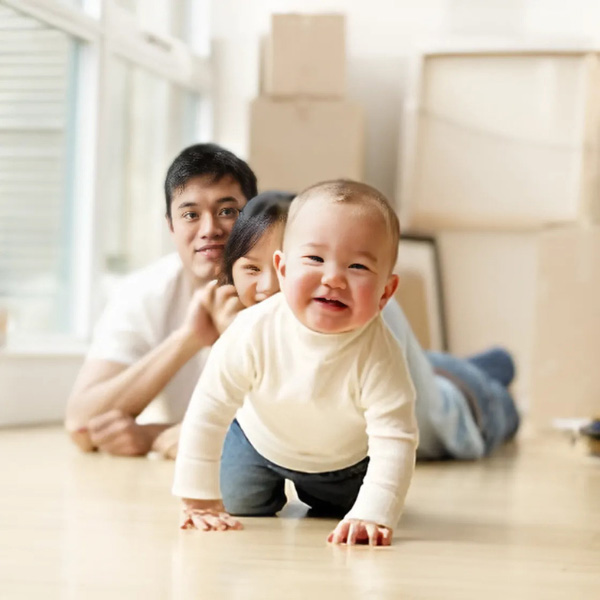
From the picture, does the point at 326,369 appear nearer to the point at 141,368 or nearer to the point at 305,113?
the point at 141,368

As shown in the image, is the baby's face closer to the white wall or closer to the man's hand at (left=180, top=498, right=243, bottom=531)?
the man's hand at (left=180, top=498, right=243, bottom=531)

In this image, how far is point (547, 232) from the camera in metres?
3.83

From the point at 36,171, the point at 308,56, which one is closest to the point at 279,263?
the point at 36,171

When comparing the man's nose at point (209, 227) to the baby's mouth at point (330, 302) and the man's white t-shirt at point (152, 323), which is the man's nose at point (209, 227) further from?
the man's white t-shirt at point (152, 323)

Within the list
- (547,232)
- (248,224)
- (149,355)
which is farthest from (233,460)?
(547,232)

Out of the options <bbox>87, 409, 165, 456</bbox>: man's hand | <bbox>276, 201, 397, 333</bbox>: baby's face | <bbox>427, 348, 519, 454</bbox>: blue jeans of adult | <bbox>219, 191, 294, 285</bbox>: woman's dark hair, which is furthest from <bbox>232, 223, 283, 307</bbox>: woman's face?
<bbox>427, 348, 519, 454</bbox>: blue jeans of adult

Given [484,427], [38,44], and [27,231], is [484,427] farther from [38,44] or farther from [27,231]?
[38,44]

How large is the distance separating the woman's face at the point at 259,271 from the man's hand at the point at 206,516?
27 cm

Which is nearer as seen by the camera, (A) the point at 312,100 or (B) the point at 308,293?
(B) the point at 308,293

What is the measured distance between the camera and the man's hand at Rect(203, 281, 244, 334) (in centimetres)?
160

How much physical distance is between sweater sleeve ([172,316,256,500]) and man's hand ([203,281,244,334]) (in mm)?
119

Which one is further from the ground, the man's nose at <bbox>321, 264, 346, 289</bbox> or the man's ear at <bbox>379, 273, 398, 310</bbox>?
the man's nose at <bbox>321, 264, 346, 289</bbox>

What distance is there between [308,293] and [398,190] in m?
2.84

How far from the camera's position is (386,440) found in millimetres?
1437
